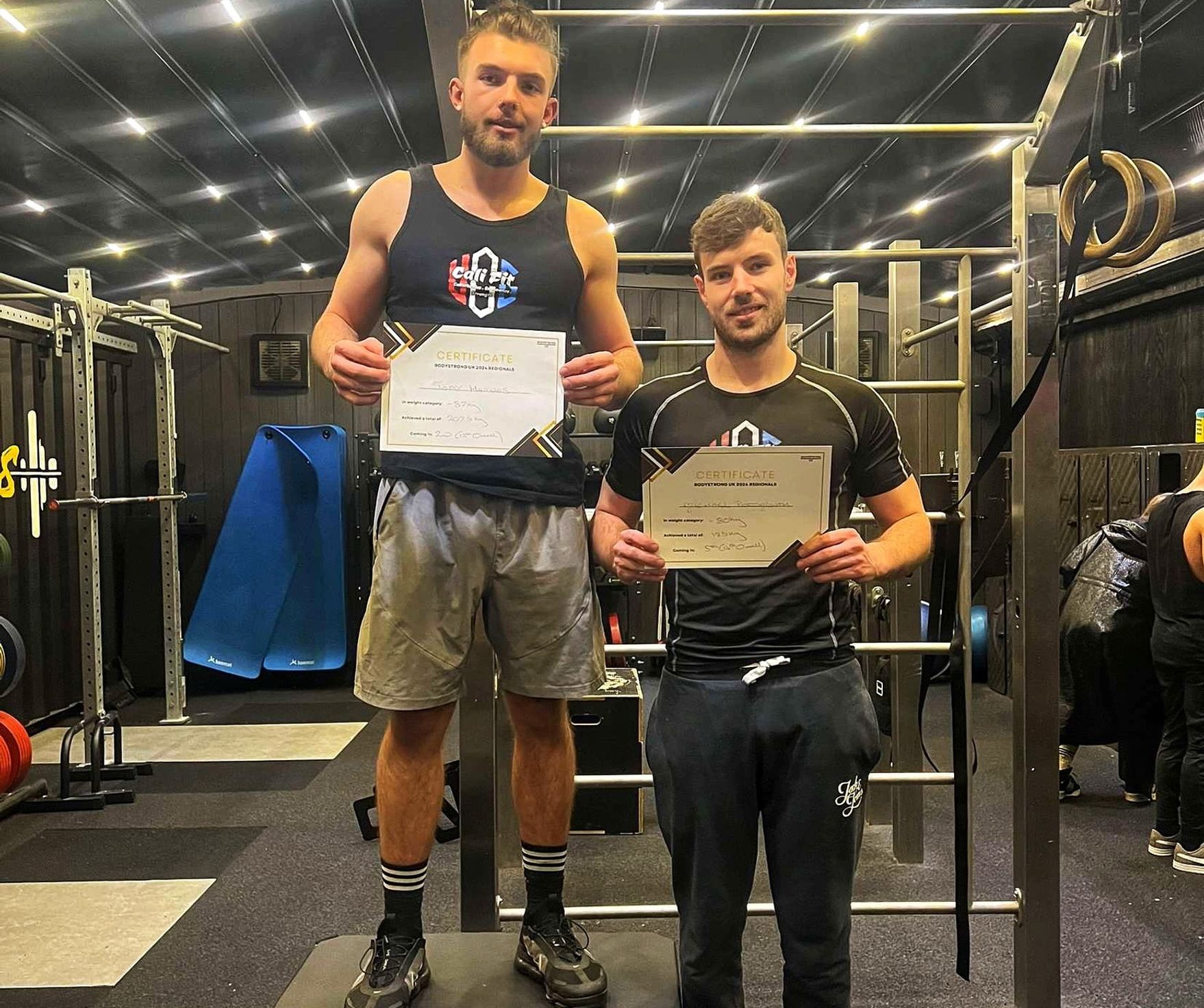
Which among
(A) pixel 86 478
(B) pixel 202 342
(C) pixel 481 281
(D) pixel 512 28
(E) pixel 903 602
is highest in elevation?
(B) pixel 202 342

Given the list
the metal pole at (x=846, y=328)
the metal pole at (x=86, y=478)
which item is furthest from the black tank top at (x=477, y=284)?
the metal pole at (x=86, y=478)

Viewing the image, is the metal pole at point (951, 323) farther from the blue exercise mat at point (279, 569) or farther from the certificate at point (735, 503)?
the blue exercise mat at point (279, 569)

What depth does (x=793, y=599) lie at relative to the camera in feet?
4.21

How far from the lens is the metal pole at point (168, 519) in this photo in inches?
169

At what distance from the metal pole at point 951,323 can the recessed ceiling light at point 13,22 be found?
12.6ft

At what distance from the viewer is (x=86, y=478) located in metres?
3.44

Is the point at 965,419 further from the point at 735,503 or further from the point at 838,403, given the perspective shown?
the point at 735,503

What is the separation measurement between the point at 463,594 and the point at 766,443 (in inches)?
20.0

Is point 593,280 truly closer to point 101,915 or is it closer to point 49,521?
point 101,915

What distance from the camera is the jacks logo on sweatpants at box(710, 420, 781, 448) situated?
4.21 ft

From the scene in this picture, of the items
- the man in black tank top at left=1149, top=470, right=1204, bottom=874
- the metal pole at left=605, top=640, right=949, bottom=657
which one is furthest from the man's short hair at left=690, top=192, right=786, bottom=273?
the man in black tank top at left=1149, top=470, right=1204, bottom=874

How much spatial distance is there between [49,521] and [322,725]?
1598 mm

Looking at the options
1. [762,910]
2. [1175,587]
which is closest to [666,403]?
[762,910]

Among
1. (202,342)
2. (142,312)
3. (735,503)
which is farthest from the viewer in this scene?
(202,342)
